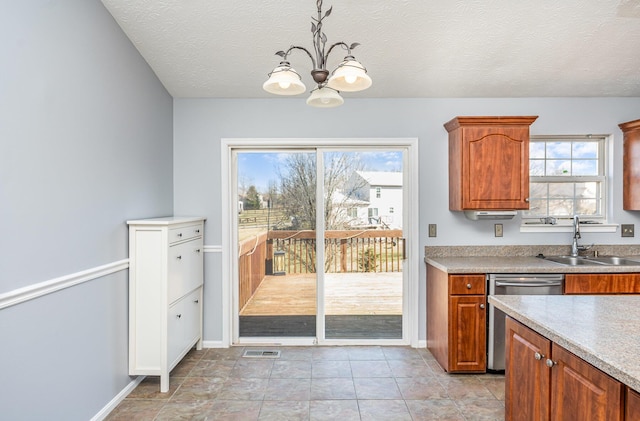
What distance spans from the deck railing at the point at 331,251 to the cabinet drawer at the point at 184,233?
0.51 meters

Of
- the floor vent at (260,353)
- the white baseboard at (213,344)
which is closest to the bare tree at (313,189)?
the floor vent at (260,353)

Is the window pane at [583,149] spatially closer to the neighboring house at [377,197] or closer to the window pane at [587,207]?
the window pane at [587,207]

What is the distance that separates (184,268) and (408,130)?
7.84 feet

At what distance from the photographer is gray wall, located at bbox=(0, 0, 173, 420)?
1748 mm

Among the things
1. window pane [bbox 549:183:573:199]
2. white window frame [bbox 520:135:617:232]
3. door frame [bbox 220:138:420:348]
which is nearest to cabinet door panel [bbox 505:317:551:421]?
door frame [bbox 220:138:420:348]

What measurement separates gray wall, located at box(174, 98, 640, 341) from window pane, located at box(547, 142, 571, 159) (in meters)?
0.15

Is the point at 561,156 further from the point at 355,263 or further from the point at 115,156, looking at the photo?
the point at 115,156

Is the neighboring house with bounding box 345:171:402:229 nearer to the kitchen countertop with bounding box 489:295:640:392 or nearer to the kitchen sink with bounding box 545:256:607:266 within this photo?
the kitchen sink with bounding box 545:256:607:266

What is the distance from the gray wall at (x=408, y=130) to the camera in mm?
3605

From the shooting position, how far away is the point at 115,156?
2.64 metres

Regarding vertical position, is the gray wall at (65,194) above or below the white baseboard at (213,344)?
above

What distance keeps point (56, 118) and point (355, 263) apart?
2663 millimetres

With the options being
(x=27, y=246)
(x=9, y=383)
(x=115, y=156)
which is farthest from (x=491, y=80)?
(x=9, y=383)

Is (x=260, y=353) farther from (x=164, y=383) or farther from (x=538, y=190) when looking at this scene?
(x=538, y=190)
